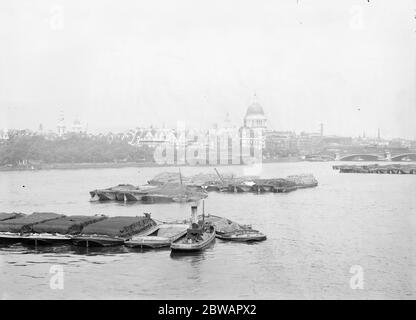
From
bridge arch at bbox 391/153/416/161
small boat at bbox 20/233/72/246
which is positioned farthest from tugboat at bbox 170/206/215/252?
bridge arch at bbox 391/153/416/161

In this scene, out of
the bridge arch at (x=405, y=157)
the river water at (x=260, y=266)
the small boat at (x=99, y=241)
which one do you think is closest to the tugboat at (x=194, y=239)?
the river water at (x=260, y=266)

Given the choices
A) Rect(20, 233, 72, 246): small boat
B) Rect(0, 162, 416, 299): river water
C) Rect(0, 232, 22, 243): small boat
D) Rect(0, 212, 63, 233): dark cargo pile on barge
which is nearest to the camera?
Rect(0, 162, 416, 299): river water

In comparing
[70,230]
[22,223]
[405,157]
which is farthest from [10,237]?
[405,157]

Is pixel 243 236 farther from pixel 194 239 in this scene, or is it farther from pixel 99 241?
pixel 99 241

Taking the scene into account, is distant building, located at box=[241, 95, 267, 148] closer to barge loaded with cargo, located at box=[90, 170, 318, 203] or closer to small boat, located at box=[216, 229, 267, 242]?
barge loaded with cargo, located at box=[90, 170, 318, 203]
